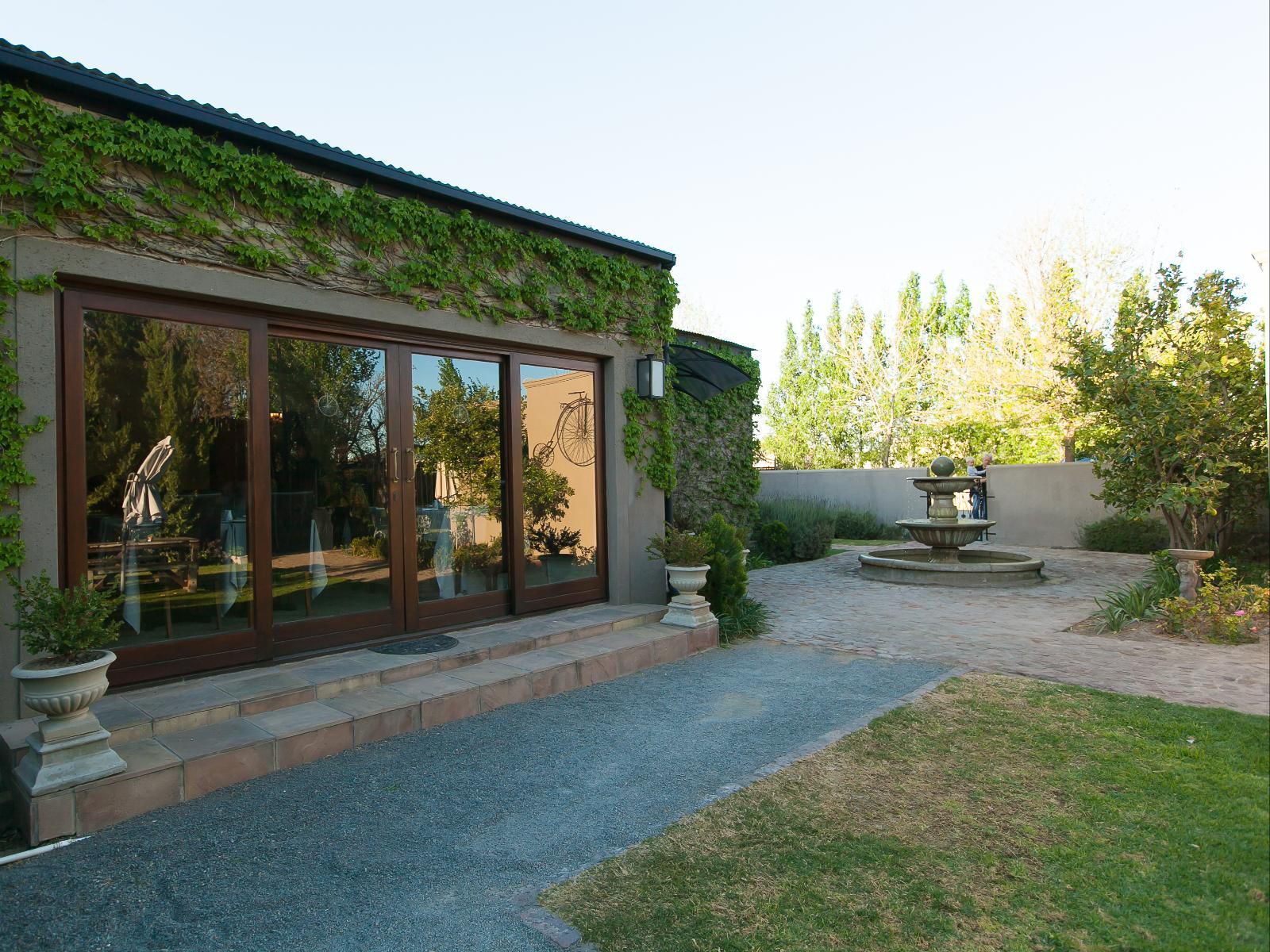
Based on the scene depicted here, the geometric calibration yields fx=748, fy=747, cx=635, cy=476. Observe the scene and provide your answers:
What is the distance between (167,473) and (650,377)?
4.07 m

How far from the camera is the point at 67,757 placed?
3.24 metres

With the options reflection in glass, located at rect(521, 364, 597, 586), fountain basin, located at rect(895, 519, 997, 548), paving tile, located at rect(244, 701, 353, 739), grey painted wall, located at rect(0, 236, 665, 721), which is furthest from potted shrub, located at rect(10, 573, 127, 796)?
fountain basin, located at rect(895, 519, 997, 548)

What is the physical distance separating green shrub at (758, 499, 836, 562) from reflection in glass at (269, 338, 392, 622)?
8898mm

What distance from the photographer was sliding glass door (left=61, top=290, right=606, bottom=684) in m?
4.41

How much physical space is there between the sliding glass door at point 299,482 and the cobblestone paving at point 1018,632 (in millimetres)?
2717

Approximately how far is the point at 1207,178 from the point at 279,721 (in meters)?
4.40

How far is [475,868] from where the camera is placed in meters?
2.87

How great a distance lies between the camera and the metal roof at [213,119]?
392 cm

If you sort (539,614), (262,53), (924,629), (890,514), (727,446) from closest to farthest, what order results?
(539,614) < (924,629) < (262,53) < (727,446) < (890,514)

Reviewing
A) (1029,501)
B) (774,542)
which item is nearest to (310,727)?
(774,542)

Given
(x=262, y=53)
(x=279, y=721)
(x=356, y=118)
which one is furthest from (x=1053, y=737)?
(x=356, y=118)

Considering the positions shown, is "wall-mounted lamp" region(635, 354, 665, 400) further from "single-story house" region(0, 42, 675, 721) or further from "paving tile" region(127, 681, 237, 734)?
"paving tile" region(127, 681, 237, 734)

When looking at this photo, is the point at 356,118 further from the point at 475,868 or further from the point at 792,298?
the point at 792,298

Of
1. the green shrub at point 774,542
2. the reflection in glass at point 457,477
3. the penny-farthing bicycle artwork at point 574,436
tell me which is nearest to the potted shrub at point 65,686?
the reflection in glass at point 457,477
